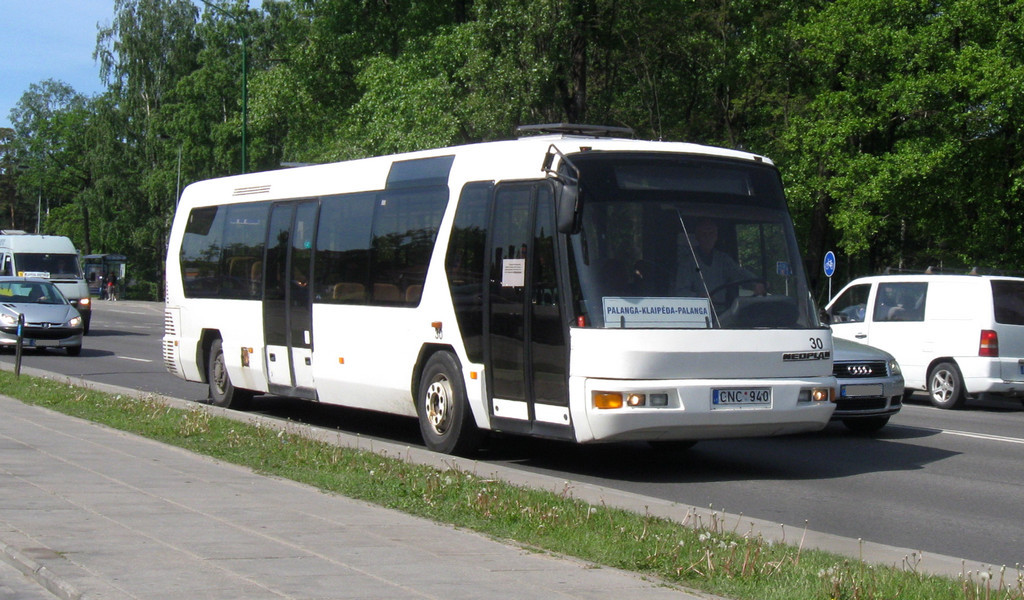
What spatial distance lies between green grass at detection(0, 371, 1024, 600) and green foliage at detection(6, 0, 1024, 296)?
2166 cm

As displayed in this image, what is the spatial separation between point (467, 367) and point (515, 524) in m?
3.83

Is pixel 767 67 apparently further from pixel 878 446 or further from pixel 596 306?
pixel 596 306

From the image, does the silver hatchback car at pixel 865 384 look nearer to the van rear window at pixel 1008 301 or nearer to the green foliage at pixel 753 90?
the van rear window at pixel 1008 301

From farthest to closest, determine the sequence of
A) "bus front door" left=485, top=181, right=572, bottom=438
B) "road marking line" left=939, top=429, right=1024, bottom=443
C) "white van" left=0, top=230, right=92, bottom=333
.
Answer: "white van" left=0, top=230, right=92, bottom=333, "road marking line" left=939, top=429, right=1024, bottom=443, "bus front door" left=485, top=181, right=572, bottom=438

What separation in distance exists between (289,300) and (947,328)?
964cm

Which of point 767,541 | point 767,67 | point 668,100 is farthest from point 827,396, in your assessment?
point 668,100

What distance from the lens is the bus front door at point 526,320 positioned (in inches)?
409

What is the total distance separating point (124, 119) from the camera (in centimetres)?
7900

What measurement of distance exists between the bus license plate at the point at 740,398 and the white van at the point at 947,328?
7116mm

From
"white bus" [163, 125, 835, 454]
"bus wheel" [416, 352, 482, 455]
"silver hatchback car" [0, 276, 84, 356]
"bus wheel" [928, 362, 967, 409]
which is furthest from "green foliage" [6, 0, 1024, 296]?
"bus wheel" [416, 352, 482, 455]

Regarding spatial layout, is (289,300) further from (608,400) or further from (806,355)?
(806,355)

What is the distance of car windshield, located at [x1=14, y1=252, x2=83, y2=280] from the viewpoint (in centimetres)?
3659

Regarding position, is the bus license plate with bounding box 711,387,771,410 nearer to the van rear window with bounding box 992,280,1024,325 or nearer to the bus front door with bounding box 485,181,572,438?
the bus front door with bounding box 485,181,572,438

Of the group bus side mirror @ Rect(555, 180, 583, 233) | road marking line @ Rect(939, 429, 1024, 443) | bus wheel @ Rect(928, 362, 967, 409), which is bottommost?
road marking line @ Rect(939, 429, 1024, 443)
